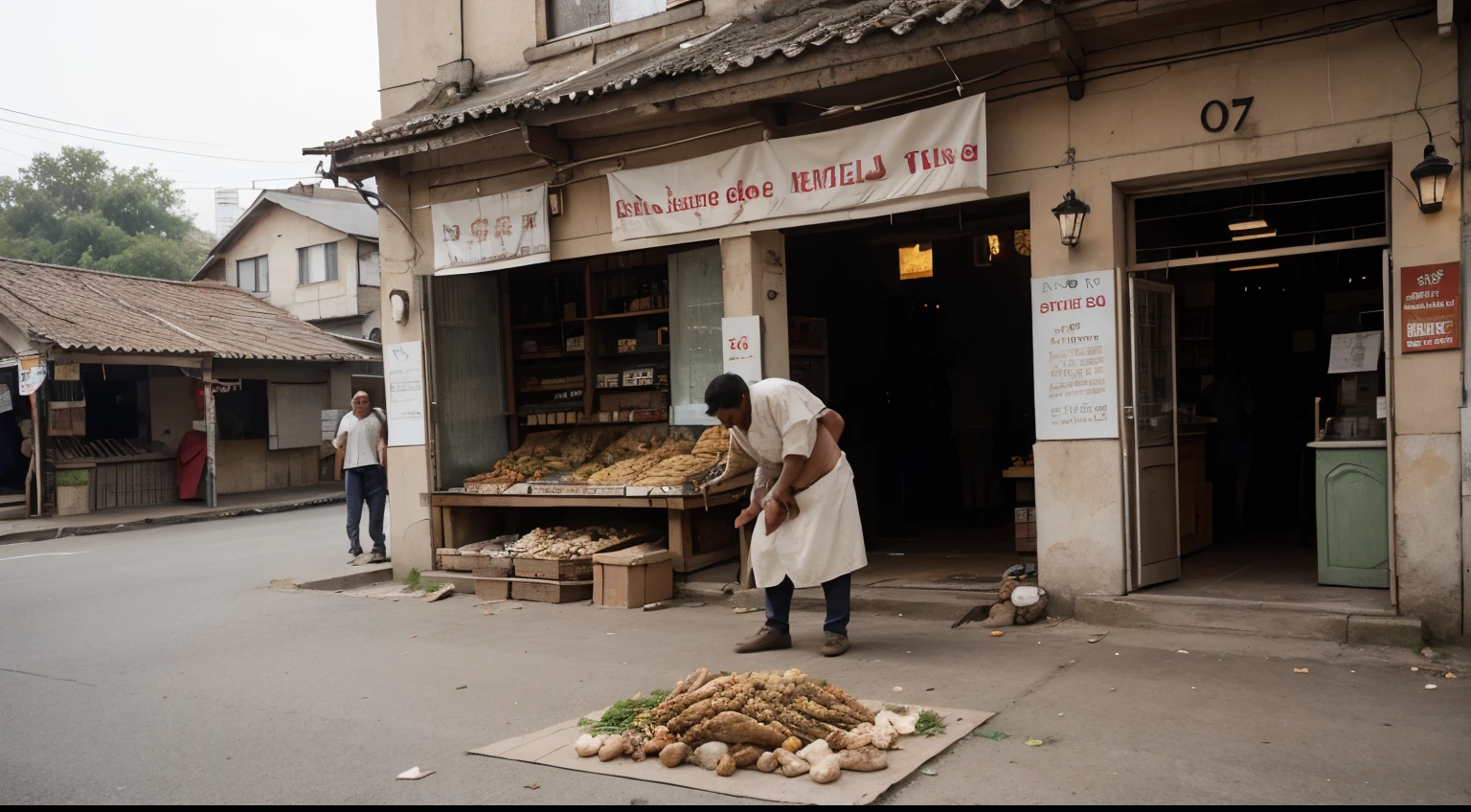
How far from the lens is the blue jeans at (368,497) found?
1271 cm

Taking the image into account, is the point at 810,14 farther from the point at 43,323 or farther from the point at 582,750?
the point at 43,323

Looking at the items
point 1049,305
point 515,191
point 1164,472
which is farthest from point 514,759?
point 515,191

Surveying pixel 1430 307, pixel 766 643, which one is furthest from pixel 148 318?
pixel 1430 307

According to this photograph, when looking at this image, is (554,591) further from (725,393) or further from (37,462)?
(37,462)

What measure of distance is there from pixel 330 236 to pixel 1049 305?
98.7 feet

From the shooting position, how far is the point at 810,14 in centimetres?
957

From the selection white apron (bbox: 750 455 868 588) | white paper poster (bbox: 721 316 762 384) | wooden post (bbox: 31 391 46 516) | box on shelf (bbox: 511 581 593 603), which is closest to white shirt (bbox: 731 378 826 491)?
white apron (bbox: 750 455 868 588)

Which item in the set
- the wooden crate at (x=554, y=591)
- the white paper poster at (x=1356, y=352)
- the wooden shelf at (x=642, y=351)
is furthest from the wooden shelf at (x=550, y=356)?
the white paper poster at (x=1356, y=352)

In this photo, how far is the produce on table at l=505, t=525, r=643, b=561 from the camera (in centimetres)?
1017

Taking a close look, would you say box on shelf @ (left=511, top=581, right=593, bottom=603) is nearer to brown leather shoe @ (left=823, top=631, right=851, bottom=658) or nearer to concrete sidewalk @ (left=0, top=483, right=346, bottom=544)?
brown leather shoe @ (left=823, top=631, right=851, bottom=658)

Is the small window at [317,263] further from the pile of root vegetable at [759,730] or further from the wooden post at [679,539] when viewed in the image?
the pile of root vegetable at [759,730]

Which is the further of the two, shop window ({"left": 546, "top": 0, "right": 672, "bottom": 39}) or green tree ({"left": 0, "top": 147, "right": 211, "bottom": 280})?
green tree ({"left": 0, "top": 147, "right": 211, "bottom": 280})

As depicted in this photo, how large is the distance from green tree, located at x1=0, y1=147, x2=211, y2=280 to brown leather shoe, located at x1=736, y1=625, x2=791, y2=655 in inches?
2021

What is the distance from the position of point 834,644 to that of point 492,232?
19.9 feet
